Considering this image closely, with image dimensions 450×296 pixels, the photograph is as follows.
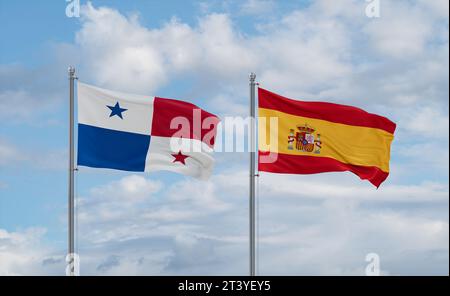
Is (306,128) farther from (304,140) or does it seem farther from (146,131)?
(146,131)

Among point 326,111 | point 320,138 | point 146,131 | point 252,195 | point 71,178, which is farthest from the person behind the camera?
point 326,111

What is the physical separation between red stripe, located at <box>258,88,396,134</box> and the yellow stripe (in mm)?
123

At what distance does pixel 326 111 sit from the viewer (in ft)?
72.3

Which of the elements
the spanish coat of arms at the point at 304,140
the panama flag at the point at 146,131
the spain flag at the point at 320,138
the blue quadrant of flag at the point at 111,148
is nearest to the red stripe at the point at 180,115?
the panama flag at the point at 146,131

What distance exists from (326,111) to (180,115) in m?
4.34

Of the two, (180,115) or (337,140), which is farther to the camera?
(337,140)

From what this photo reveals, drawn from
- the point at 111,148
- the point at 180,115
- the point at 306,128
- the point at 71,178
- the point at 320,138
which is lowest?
the point at 71,178

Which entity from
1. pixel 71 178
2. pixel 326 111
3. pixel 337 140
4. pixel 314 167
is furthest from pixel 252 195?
pixel 71 178

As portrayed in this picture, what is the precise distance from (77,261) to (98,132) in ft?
11.8

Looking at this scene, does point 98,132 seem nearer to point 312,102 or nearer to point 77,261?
point 77,261

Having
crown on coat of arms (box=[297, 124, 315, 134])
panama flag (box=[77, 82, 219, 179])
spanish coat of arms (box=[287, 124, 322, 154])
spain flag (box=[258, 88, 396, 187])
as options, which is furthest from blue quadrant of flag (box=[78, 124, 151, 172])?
crown on coat of arms (box=[297, 124, 315, 134])

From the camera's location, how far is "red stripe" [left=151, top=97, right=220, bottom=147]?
2116 cm
